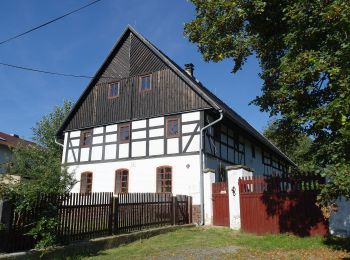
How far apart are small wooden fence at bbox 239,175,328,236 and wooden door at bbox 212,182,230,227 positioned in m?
1.66

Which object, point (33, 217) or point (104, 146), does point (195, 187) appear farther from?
point (33, 217)

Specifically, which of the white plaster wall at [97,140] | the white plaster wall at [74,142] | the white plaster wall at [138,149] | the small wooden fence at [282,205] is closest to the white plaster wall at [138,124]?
the white plaster wall at [138,149]

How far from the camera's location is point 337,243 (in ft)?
34.6

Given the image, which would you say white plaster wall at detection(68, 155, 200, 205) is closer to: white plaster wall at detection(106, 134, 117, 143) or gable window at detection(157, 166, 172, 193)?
gable window at detection(157, 166, 172, 193)

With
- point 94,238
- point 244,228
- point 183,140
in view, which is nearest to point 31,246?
point 94,238

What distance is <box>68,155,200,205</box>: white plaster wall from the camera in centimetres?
1836

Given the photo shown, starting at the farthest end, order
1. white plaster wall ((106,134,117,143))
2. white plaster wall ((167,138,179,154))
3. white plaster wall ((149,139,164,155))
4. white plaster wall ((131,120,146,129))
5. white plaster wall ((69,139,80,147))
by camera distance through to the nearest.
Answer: white plaster wall ((69,139,80,147)), white plaster wall ((106,134,117,143)), white plaster wall ((131,120,146,129)), white plaster wall ((149,139,164,155)), white plaster wall ((167,138,179,154))

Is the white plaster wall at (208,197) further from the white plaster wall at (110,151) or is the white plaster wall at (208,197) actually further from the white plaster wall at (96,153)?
the white plaster wall at (96,153)

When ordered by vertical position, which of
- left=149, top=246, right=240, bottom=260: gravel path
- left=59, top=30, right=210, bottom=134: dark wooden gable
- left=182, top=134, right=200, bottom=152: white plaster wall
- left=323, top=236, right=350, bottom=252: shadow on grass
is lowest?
left=149, top=246, right=240, bottom=260: gravel path

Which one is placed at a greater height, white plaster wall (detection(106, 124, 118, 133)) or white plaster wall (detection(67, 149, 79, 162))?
white plaster wall (detection(106, 124, 118, 133))

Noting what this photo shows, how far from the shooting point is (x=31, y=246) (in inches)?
360

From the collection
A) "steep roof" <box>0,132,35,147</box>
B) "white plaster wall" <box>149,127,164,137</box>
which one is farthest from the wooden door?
"steep roof" <box>0,132,35,147</box>

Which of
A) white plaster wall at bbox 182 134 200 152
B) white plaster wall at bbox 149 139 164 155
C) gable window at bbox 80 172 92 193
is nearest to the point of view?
white plaster wall at bbox 182 134 200 152

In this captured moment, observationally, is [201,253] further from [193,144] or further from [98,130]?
[98,130]
